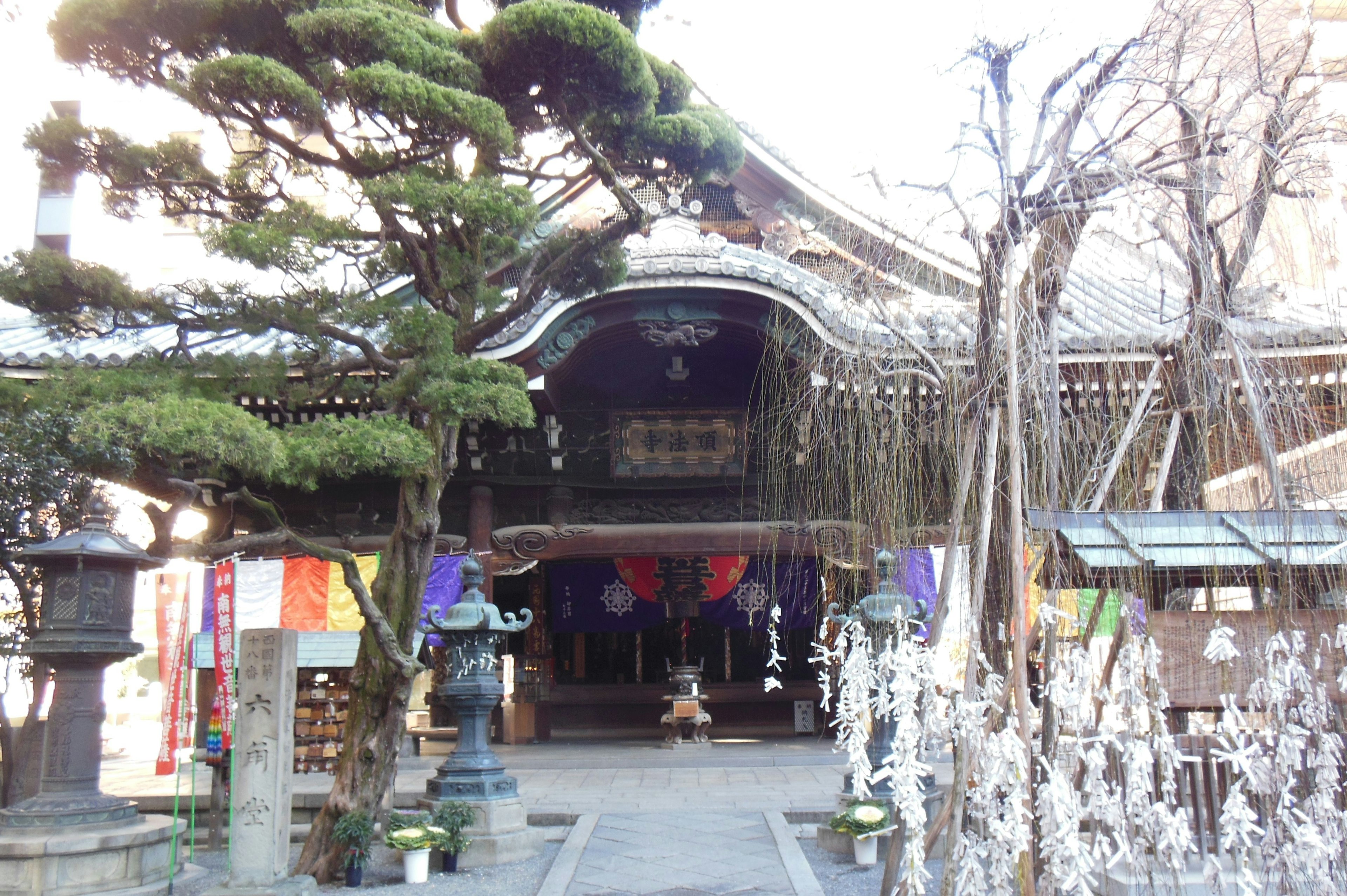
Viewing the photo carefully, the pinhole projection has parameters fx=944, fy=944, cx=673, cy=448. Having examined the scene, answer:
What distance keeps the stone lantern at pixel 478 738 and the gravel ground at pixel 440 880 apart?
0.17 m

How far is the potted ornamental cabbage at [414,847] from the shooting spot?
6.63 meters

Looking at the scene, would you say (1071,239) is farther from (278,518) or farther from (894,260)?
(278,518)

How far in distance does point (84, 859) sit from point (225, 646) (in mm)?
2453

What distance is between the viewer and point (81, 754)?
626 cm

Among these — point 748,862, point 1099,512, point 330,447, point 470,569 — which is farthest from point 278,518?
point 1099,512

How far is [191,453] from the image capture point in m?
5.82

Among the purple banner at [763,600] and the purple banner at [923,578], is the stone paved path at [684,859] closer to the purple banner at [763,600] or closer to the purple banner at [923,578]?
the purple banner at [923,578]

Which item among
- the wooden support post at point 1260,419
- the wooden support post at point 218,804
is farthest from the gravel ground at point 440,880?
the wooden support post at point 1260,419

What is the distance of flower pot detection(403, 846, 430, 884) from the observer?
665 cm

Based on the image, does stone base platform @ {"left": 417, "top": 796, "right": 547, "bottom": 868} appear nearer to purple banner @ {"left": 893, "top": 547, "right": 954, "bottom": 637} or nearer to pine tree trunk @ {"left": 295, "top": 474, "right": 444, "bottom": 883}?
pine tree trunk @ {"left": 295, "top": 474, "right": 444, "bottom": 883}

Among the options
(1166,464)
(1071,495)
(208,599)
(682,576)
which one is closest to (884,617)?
(1071,495)

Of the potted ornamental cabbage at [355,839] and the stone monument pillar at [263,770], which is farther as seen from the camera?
the potted ornamental cabbage at [355,839]

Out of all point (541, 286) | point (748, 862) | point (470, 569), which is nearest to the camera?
point (748, 862)

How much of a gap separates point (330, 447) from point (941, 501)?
160 inches
